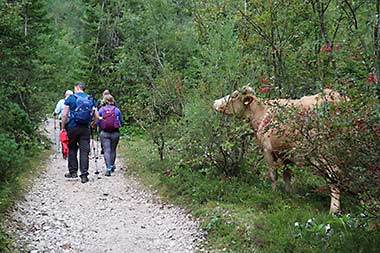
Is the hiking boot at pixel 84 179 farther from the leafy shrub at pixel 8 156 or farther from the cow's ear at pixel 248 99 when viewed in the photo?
the cow's ear at pixel 248 99

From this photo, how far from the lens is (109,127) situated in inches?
462

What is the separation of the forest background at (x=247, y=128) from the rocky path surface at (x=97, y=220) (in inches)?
15.9

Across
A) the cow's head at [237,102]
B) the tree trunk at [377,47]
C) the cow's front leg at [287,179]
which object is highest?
the tree trunk at [377,47]

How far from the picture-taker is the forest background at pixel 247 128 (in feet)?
15.6

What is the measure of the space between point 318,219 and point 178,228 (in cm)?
243

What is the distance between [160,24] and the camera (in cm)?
1947

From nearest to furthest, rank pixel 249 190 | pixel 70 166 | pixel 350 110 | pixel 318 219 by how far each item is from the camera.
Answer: pixel 350 110, pixel 318 219, pixel 249 190, pixel 70 166

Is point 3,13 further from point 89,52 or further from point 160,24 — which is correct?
point 89,52

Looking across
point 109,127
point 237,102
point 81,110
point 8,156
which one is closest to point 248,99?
point 237,102

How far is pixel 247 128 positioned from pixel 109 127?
4.45m

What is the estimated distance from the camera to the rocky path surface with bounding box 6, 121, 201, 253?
22.6 ft

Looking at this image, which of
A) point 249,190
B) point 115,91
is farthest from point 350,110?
point 115,91

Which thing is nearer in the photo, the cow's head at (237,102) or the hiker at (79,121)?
the cow's head at (237,102)

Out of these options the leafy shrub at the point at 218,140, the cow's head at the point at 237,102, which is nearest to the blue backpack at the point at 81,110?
the leafy shrub at the point at 218,140
